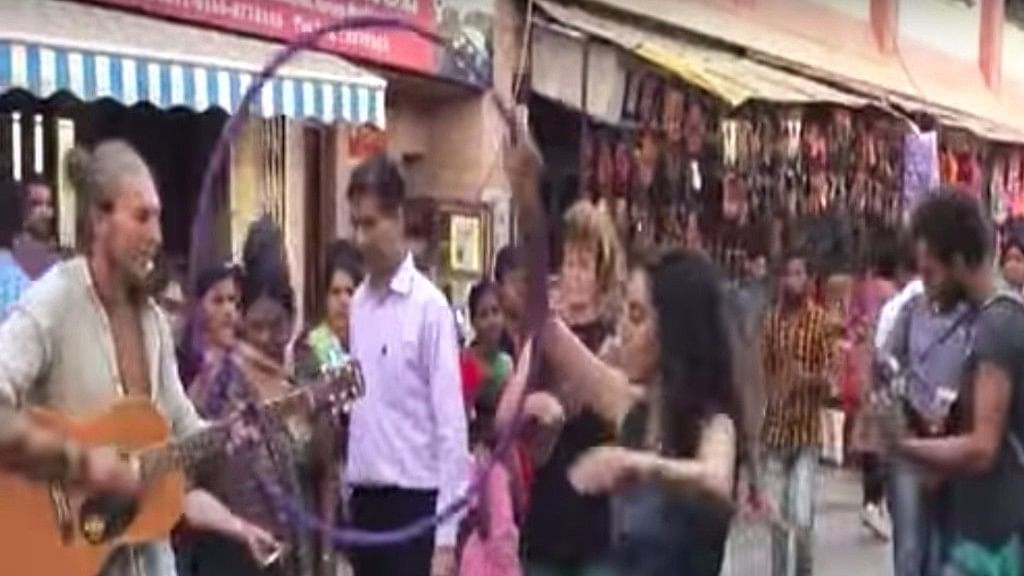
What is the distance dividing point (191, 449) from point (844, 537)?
10.1 meters

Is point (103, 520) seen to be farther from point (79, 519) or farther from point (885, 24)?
point (885, 24)

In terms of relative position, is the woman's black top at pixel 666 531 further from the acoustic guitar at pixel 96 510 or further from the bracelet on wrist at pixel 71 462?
the bracelet on wrist at pixel 71 462

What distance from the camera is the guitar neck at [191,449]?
21.0 ft

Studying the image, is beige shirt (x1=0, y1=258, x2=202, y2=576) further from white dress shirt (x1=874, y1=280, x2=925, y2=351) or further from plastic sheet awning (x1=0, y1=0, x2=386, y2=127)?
plastic sheet awning (x1=0, y1=0, x2=386, y2=127)

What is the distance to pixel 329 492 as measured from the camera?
8.10 meters

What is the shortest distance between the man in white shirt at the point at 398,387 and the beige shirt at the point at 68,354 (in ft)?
4.70

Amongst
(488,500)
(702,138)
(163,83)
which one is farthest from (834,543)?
(488,500)

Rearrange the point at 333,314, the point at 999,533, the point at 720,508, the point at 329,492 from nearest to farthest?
the point at 720,508
the point at 999,533
the point at 329,492
the point at 333,314

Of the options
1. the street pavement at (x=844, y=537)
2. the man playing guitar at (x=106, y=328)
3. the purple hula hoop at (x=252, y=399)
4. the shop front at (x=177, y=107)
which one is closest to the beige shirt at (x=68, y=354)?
the man playing guitar at (x=106, y=328)

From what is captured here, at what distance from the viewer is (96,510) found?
633 centimetres

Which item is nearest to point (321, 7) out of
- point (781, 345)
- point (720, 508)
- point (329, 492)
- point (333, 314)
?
point (781, 345)

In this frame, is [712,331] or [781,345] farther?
[781,345]

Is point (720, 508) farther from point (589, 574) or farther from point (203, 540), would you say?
point (203, 540)

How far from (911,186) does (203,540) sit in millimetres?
15491
